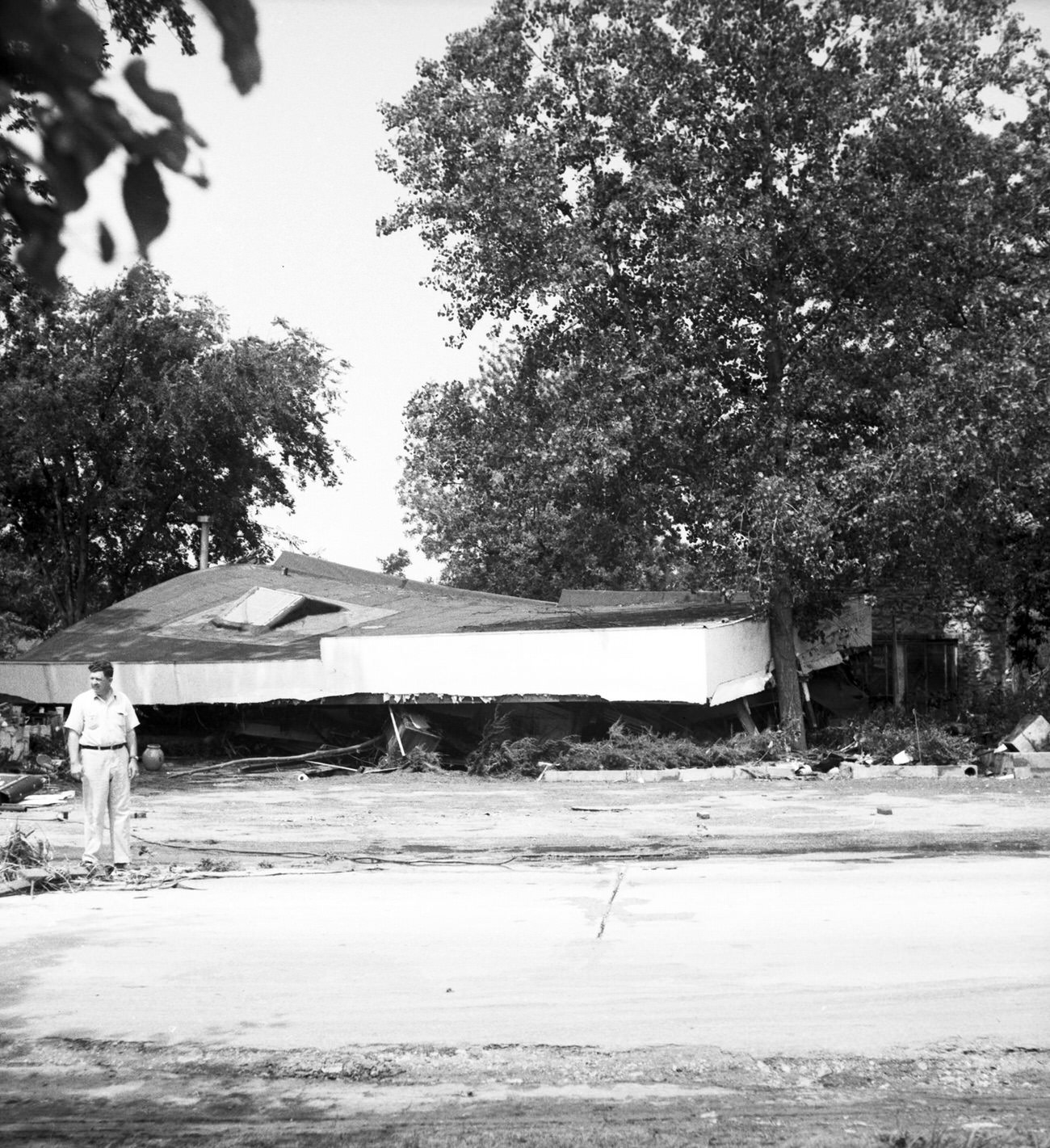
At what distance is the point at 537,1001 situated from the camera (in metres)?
6.29

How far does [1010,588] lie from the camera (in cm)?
2558

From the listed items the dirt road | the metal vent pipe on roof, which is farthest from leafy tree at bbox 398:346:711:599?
the dirt road

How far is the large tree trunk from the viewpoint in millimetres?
24047

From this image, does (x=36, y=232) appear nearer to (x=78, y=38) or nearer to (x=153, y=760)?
(x=78, y=38)

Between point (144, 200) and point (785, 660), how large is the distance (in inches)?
878

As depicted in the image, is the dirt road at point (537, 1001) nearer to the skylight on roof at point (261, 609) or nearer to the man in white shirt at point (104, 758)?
the man in white shirt at point (104, 758)

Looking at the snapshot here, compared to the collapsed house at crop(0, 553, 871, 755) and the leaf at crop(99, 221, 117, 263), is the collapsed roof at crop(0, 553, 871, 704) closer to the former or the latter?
the collapsed house at crop(0, 553, 871, 755)

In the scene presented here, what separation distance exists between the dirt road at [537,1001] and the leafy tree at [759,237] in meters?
11.6

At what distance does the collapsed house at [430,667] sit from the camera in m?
22.4

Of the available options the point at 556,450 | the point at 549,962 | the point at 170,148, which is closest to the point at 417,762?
the point at 556,450

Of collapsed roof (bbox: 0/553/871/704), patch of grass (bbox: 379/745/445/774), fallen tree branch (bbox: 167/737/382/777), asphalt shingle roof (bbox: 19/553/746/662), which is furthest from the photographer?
asphalt shingle roof (bbox: 19/553/746/662)

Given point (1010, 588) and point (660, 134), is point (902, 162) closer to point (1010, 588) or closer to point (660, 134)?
point (660, 134)

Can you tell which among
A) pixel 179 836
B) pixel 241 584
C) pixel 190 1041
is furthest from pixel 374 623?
pixel 190 1041

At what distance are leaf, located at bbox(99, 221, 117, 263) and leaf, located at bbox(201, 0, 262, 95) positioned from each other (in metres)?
0.43
